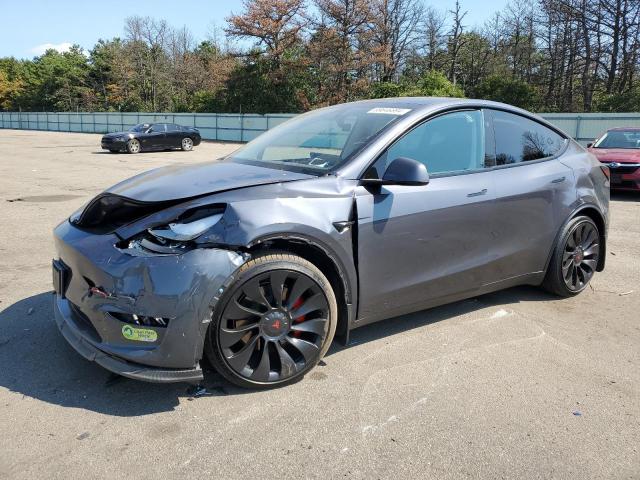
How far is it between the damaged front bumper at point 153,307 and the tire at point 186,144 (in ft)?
78.9

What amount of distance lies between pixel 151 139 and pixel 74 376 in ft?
75.1

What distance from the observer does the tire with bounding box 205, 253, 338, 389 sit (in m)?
2.88

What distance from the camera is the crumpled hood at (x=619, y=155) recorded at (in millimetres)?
10698

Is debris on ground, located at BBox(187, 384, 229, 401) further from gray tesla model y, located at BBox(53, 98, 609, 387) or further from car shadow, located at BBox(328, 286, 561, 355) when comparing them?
car shadow, located at BBox(328, 286, 561, 355)

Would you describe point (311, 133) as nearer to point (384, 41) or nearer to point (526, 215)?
point (526, 215)

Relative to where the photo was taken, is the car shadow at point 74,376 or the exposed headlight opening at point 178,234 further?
the car shadow at point 74,376

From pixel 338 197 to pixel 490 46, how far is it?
53119 mm

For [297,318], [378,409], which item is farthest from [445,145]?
[378,409]

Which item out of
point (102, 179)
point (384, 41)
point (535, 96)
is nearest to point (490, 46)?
point (384, 41)

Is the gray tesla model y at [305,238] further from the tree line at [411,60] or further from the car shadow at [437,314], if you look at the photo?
the tree line at [411,60]

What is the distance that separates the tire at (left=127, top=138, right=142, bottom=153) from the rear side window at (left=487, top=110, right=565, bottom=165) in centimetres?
2164

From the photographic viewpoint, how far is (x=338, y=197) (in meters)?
3.20

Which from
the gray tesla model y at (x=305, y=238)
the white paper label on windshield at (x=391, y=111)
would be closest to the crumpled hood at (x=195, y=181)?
the gray tesla model y at (x=305, y=238)

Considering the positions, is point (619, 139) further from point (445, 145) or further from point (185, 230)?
point (185, 230)
